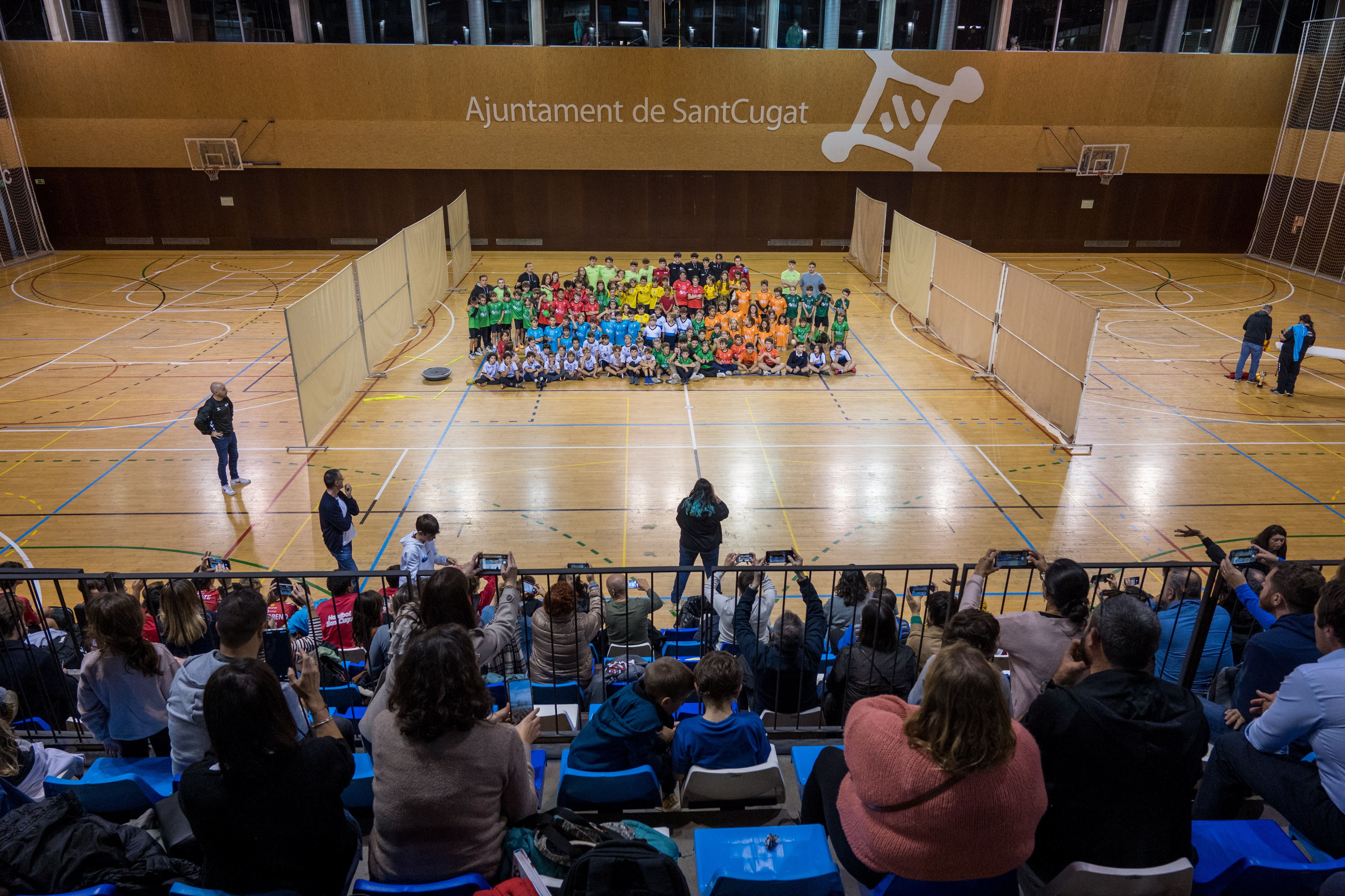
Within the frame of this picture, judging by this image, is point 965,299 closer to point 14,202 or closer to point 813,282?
point 813,282

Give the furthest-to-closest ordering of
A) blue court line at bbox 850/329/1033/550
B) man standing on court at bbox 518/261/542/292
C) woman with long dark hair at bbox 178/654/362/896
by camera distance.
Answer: man standing on court at bbox 518/261/542/292 < blue court line at bbox 850/329/1033/550 < woman with long dark hair at bbox 178/654/362/896

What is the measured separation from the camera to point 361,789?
13.1ft

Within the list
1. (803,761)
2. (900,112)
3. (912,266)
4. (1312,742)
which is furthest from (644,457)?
(900,112)

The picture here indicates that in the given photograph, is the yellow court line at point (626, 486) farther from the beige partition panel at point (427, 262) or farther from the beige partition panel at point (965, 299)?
the beige partition panel at point (427, 262)

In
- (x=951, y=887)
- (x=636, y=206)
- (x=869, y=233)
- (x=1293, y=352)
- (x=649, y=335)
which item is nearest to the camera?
(x=951, y=887)

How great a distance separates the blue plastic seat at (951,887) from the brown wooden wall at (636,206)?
85.9ft

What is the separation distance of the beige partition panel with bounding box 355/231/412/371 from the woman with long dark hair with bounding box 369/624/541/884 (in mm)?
13665

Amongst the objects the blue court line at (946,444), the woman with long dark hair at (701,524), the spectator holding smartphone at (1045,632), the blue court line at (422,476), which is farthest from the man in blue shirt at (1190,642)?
the blue court line at (422,476)

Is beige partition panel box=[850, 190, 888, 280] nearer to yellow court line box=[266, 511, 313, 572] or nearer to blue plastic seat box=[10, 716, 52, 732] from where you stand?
yellow court line box=[266, 511, 313, 572]

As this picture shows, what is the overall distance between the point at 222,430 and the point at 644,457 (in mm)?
5794

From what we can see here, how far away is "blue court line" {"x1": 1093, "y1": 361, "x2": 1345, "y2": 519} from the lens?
11.2 meters

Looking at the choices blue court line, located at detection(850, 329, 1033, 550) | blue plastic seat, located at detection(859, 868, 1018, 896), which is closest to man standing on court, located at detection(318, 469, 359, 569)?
blue court line, located at detection(850, 329, 1033, 550)

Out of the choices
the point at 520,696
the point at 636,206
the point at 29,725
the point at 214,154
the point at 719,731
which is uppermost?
the point at 214,154

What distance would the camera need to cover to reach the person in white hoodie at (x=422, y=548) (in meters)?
8.01
